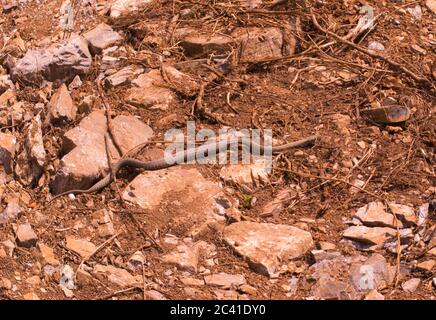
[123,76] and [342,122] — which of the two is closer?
[342,122]

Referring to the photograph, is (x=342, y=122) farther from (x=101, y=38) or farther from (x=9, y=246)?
(x=9, y=246)

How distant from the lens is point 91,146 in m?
4.17

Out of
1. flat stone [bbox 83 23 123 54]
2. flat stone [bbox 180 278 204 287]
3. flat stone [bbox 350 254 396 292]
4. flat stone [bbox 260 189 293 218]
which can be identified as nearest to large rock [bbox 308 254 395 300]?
flat stone [bbox 350 254 396 292]

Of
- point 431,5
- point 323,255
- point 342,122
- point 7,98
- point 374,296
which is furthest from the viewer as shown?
point 431,5

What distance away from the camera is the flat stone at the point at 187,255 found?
3600 mm

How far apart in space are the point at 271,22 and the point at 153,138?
1.33m

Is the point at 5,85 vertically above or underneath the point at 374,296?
above

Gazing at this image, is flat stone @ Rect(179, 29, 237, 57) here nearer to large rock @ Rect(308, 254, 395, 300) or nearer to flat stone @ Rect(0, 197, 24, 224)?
flat stone @ Rect(0, 197, 24, 224)

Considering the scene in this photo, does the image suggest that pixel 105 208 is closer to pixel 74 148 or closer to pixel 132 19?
pixel 74 148

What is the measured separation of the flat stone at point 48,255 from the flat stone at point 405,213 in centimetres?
188

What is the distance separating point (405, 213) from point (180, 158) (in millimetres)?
1356

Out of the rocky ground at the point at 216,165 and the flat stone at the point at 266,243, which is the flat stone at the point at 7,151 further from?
the flat stone at the point at 266,243

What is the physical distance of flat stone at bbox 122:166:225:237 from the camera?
150 inches

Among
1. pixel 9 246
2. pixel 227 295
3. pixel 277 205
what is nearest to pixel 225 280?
pixel 227 295
